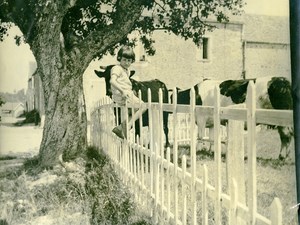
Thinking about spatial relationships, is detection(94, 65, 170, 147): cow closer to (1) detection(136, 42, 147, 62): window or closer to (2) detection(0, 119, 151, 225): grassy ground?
(1) detection(136, 42, 147, 62): window

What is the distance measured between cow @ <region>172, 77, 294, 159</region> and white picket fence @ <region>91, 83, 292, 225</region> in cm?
10

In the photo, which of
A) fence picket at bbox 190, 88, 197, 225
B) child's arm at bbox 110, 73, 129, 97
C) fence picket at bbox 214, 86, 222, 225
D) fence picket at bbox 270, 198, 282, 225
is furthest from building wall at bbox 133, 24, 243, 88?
fence picket at bbox 270, 198, 282, 225

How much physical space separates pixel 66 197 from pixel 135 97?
579mm

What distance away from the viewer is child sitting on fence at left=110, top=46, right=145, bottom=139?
1.74 meters

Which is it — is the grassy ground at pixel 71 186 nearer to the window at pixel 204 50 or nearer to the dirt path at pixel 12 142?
the dirt path at pixel 12 142

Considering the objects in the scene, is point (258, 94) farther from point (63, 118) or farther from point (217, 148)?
point (63, 118)

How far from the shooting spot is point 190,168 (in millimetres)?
1684

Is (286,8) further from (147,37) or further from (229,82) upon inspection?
(147,37)

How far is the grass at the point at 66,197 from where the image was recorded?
171 cm

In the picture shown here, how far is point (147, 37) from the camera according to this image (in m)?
1.69

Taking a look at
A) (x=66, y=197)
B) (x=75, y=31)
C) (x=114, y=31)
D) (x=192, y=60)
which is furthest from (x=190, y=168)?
(x=75, y=31)

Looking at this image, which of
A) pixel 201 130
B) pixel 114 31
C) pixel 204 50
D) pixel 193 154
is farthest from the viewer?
pixel 114 31

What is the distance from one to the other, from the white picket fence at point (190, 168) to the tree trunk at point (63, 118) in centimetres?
8

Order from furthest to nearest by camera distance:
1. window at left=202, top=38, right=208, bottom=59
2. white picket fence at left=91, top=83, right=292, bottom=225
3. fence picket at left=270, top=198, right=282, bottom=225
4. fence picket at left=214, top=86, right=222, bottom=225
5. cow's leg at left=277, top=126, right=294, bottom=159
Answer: window at left=202, top=38, right=208, bottom=59 → cow's leg at left=277, top=126, right=294, bottom=159 → fence picket at left=214, top=86, right=222, bottom=225 → white picket fence at left=91, top=83, right=292, bottom=225 → fence picket at left=270, top=198, right=282, bottom=225
